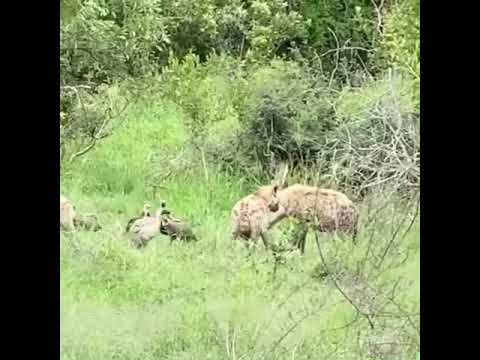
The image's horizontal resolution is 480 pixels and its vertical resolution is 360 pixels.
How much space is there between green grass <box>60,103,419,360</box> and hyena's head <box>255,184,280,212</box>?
39mm

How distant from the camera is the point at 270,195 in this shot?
6.82ft

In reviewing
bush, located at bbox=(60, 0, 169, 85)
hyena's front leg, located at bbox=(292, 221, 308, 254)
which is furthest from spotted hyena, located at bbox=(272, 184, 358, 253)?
bush, located at bbox=(60, 0, 169, 85)

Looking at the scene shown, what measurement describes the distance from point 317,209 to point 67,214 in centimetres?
57

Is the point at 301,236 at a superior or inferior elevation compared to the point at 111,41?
inferior

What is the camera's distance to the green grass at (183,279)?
203 cm

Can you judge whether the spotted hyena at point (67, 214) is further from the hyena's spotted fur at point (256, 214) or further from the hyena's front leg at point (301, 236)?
the hyena's front leg at point (301, 236)

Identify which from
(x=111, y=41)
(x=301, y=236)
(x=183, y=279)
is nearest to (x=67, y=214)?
(x=183, y=279)

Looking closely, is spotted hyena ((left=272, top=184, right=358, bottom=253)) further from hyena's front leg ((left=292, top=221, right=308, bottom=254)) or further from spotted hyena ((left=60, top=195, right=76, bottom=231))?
spotted hyena ((left=60, top=195, right=76, bottom=231))

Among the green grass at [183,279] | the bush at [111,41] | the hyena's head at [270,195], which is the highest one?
the bush at [111,41]

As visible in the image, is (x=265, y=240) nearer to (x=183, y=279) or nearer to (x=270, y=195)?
(x=270, y=195)

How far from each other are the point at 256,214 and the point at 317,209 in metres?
0.14

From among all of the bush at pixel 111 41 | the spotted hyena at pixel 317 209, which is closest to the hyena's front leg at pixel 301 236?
the spotted hyena at pixel 317 209

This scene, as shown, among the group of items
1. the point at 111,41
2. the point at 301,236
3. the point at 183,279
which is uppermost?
the point at 111,41

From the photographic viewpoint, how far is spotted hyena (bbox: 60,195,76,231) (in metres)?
2.02
